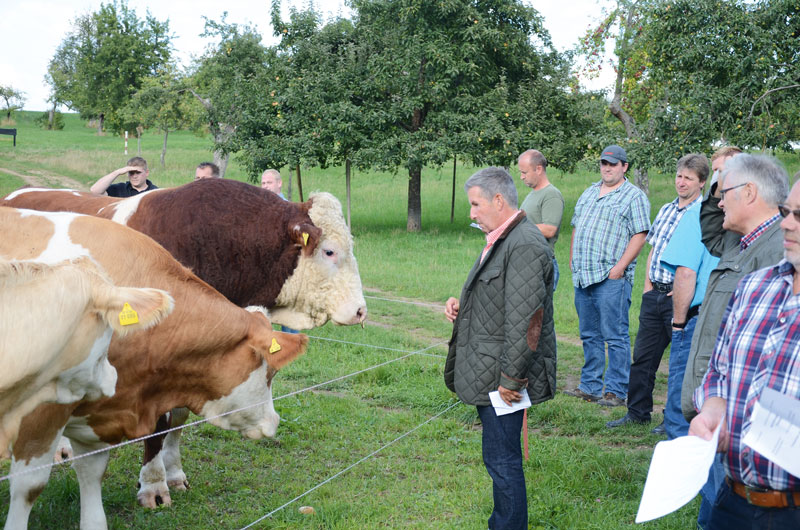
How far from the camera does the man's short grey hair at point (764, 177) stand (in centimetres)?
315

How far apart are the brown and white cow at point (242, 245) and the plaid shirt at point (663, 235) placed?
242 centimetres

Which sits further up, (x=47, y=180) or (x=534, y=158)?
(x=534, y=158)

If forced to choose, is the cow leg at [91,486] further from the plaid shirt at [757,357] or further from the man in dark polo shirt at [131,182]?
the man in dark polo shirt at [131,182]

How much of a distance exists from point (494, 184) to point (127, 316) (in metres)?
2.05

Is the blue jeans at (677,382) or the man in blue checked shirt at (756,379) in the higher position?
the man in blue checked shirt at (756,379)

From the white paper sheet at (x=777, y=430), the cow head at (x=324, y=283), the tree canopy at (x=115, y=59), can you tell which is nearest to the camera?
the white paper sheet at (x=777, y=430)

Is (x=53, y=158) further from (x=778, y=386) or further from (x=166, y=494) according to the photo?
(x=778, y=386)

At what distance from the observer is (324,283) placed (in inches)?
227

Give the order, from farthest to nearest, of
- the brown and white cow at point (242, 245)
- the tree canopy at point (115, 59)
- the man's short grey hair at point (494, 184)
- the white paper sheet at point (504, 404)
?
the tree canopy at point (115, 59)
the brown and white cow at point (242, 245)
the man's short grey hair at point (494, 184)
the white paper sheet at point (504, 404)

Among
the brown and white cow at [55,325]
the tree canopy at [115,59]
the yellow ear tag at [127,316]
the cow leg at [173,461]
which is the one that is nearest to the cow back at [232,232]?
the cow leg at [173,461]

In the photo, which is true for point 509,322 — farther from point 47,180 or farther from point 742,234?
point 47,180

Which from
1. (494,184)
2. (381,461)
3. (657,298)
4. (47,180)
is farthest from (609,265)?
(47,180)

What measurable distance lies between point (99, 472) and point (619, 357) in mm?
4637

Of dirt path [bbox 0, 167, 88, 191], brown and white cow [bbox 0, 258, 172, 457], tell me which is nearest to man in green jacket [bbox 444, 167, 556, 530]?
brown and white cow [bbox 0, 258, 172, 457]
